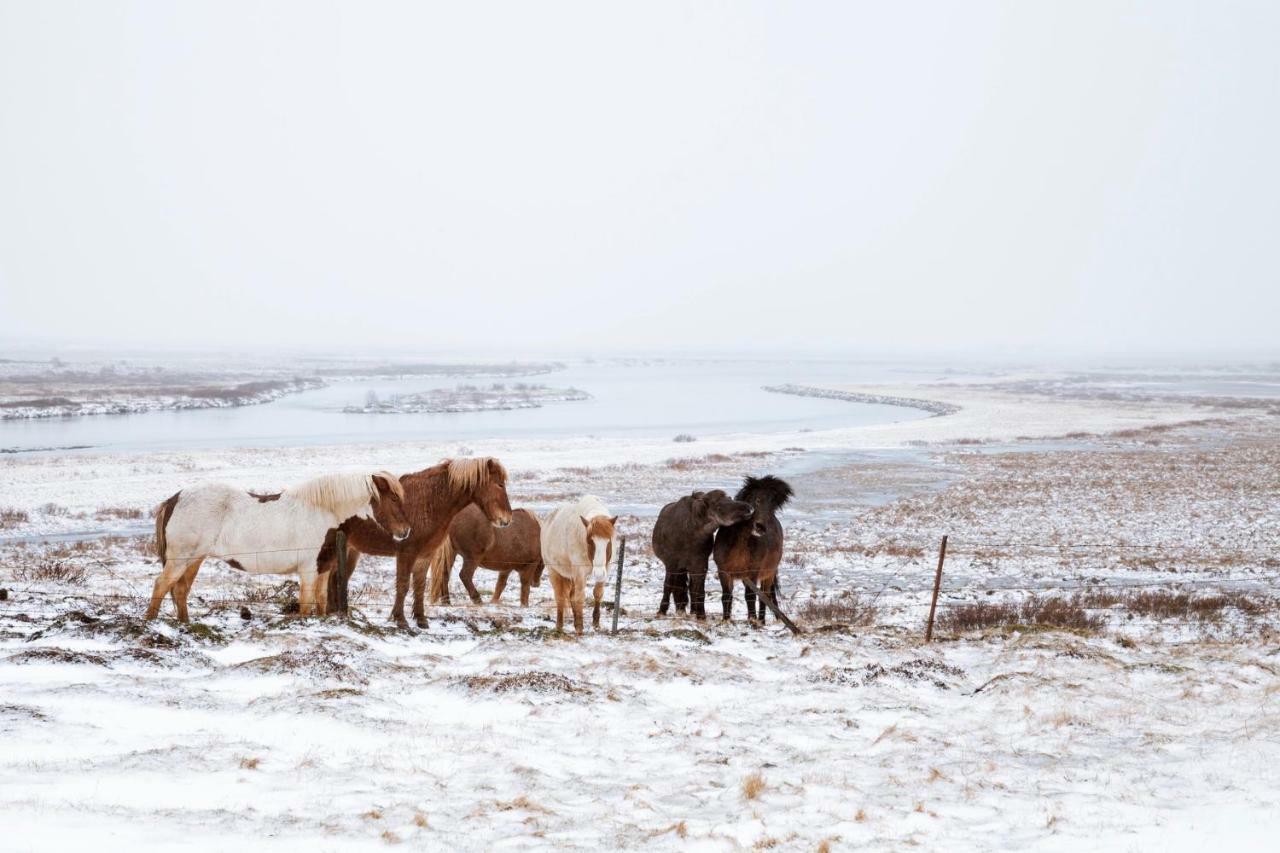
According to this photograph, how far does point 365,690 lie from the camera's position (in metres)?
7.84

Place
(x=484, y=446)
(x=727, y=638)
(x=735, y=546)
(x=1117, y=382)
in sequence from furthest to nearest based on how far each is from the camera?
1. (x=1117, y=382)
2. (x=484, y=446)
3. (x=735, y=546)
4. (x=727, y=638)

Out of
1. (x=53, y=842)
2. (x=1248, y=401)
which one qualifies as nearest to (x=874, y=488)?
(x=53, y=842)

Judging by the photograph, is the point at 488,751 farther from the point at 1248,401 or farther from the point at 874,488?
the point at 1248,401

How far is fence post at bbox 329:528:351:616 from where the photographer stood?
10203 mm

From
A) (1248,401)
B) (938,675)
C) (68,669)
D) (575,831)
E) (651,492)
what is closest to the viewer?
(575,831)

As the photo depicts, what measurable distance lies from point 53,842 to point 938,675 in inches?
312

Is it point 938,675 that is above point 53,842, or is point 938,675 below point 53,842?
Result: below

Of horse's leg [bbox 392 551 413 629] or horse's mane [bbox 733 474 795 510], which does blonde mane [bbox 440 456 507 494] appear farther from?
horse's mane [bbox 733 474 795 510]

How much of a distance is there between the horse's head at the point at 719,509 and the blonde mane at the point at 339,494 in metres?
4.82

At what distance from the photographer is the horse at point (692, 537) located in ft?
42.0

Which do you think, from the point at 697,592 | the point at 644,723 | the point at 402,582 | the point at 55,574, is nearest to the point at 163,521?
the point at 402,582

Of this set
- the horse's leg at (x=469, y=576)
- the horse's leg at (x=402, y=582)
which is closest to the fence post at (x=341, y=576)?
the horse's leg at (x=402, y=582)

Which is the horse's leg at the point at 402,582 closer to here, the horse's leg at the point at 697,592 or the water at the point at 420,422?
the horse's leg at the point at 697,592

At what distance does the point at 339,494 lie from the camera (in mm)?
10172
